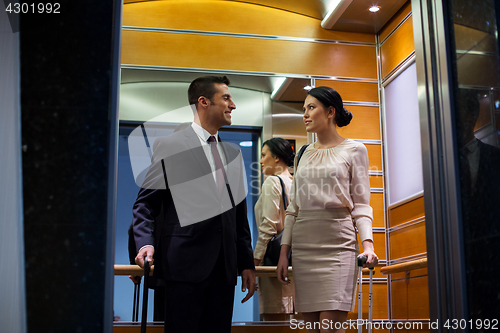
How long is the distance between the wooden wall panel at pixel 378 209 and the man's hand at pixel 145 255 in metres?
3.13

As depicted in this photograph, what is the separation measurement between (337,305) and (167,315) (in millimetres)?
823

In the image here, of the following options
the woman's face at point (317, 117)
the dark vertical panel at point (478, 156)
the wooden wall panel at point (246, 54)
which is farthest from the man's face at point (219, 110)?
the wooden wall panel at point (246, 54)

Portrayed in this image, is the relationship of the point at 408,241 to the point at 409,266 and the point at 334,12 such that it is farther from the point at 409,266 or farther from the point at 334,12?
the point at 334,12

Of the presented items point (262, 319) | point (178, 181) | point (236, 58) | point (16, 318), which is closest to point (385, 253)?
point (262, 319)

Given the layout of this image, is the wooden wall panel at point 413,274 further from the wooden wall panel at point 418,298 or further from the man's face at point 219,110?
the man's face at point 219,110

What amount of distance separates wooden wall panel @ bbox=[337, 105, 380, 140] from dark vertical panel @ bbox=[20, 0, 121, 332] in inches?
145

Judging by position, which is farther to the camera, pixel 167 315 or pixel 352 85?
pixel 352 85

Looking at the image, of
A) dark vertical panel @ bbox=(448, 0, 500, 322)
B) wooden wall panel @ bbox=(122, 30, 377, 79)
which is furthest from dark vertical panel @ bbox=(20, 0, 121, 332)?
wooden wall panel @ bbox=(122, 30, 377, 79)

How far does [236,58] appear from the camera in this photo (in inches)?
197

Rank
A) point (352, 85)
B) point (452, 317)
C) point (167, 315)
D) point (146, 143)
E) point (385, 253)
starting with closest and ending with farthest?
point (452, 317), point (167, 315), point (146, 143), point (385, 253), point (352, 85)

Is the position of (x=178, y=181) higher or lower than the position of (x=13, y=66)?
lower

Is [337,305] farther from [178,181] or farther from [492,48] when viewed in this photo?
[492,48]

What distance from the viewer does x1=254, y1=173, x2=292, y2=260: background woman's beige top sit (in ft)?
12.7

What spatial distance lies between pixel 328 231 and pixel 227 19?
121 inches
